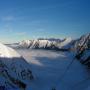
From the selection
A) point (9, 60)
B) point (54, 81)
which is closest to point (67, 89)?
point (54, 81)

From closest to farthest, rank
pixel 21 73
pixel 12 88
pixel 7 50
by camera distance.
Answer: pixel 12 88, pixel 21 73, pixel 7 50

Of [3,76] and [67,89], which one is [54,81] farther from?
[3,76]

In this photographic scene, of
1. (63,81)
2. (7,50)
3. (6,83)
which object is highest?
(7,50)

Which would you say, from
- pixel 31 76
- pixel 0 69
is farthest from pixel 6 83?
pixel 31 76

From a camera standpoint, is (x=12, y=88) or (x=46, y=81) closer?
(x=12, y=88)

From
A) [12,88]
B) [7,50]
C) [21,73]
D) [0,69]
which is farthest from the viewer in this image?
[7,50]

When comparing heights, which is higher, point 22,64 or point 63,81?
point 22,64
